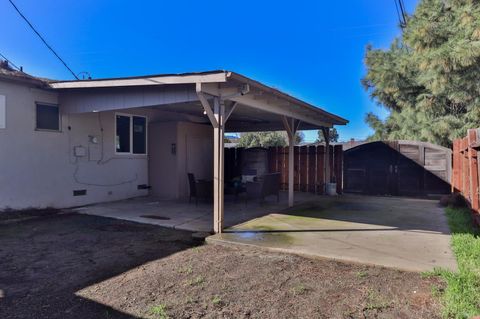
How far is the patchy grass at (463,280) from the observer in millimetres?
2857

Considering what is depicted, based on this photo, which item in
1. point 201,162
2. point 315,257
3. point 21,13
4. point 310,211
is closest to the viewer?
point 315,257

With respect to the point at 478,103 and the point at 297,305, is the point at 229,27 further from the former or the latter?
the point at 297,305

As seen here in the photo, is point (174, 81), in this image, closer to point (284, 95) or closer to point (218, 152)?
point (218, 152)

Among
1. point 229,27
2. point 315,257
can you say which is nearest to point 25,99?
point 315,257

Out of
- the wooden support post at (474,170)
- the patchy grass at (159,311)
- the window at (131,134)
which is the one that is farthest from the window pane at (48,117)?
the wooden support post at (474,170)

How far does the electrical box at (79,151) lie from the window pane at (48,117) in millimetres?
642

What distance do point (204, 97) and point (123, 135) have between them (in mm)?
4901

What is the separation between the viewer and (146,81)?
5984 mm

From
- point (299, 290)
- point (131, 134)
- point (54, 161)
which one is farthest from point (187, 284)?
point (131, 134)

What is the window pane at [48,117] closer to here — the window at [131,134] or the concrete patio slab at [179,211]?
the window at [131,134]

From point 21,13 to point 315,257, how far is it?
10.9 metres

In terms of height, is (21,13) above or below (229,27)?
below

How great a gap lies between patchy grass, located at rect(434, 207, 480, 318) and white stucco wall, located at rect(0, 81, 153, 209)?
784 centimetres

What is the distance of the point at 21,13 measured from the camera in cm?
987
